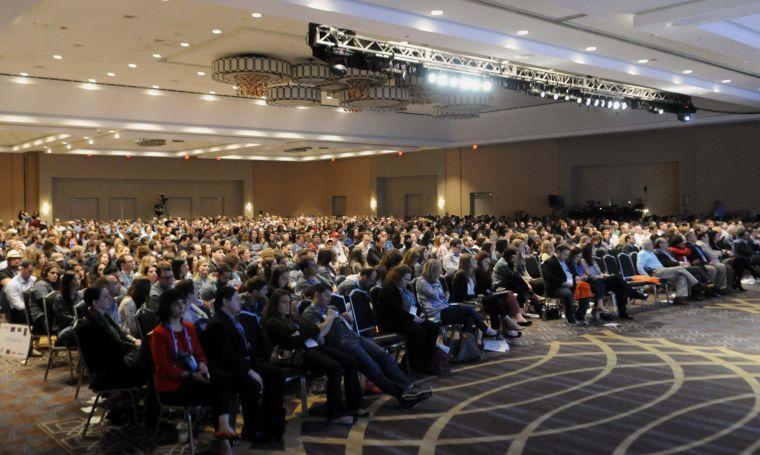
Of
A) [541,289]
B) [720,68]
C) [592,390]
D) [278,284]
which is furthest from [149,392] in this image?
[720,68]

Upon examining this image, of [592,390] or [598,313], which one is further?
[598,313]

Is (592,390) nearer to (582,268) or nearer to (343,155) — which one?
(582,268)

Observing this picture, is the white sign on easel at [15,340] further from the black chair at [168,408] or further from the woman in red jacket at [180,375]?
the woman in red jacket at [180,375]

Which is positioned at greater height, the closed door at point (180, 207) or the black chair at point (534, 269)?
the closed door at point (180, 207)

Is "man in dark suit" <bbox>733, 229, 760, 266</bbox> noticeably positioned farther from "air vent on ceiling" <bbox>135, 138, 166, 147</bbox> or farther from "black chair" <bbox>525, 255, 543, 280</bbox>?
"air vent on ceiling" <bbox>135, 138, 166, 147</bbox>

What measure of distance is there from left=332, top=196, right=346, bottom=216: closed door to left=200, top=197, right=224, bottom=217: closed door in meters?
5.98

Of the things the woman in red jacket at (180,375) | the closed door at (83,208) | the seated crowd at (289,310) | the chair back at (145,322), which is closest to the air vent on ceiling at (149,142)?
the closed door at (83,208)

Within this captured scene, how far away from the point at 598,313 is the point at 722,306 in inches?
92.7

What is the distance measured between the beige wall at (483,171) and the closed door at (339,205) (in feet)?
0.83

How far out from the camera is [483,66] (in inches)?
475

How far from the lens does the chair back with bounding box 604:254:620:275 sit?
10406 millimetres

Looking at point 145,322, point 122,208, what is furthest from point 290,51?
point 122,208

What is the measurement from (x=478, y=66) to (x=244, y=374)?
8.55 m

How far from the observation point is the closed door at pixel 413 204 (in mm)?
31531
